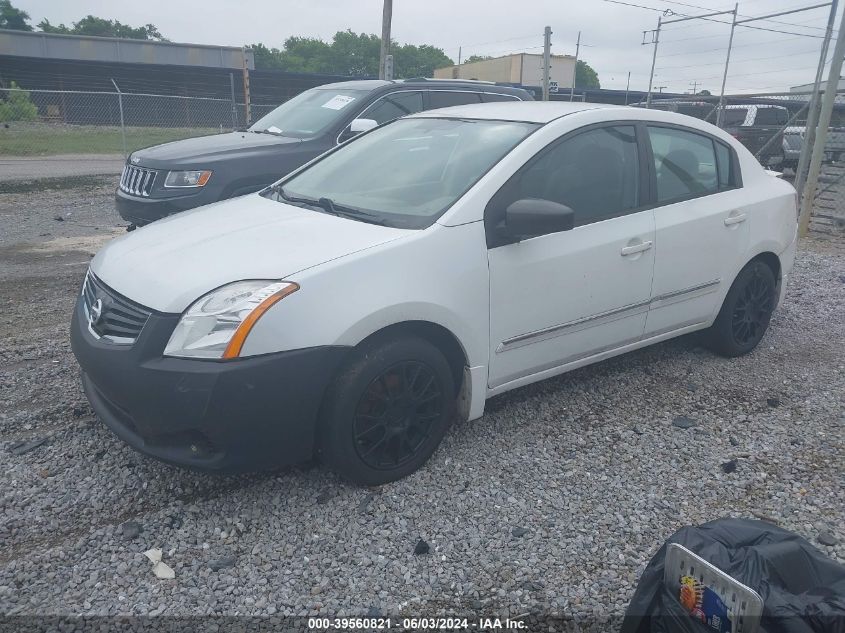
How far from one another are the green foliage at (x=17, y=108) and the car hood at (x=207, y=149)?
14730 millimetres

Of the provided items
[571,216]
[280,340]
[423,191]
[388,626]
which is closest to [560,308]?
[571,216]

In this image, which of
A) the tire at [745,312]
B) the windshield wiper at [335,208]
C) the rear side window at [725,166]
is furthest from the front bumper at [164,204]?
the tire at [745,312]

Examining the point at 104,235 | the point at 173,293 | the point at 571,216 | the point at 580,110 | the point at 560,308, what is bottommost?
the point at 104,235

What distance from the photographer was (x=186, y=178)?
21.9 ft

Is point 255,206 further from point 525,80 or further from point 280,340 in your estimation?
point 525,80

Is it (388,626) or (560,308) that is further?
(560,308)

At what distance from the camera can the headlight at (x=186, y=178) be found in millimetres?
6625

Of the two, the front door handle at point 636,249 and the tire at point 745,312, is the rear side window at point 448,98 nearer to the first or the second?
the tire at point 745,312

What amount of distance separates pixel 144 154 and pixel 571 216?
210 inches

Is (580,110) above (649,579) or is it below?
above

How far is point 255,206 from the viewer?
3953 mm

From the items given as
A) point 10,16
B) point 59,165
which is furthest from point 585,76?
point 59,165

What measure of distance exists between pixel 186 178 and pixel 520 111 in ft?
12.4

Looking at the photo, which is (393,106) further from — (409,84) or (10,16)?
(10,16)
